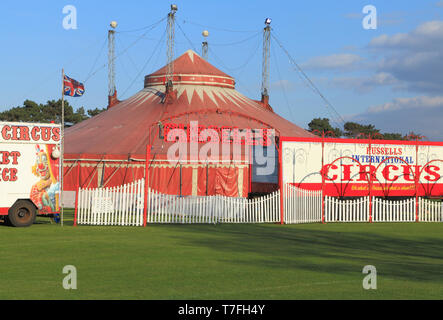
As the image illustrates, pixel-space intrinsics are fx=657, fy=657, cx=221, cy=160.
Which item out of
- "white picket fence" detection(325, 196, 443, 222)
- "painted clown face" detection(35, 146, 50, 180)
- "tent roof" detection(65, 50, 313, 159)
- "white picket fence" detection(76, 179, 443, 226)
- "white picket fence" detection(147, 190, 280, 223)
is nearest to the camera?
"painted clown face" detection(35, 146, 50, 180)

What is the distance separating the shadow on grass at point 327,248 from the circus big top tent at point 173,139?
23.9ft

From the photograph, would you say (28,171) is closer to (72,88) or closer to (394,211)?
(72,88)

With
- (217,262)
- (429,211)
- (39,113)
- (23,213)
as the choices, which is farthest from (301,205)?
(39,113)

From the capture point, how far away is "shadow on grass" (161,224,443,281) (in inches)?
492

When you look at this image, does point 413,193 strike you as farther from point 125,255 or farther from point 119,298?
point 119,298

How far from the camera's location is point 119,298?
898 centimetres

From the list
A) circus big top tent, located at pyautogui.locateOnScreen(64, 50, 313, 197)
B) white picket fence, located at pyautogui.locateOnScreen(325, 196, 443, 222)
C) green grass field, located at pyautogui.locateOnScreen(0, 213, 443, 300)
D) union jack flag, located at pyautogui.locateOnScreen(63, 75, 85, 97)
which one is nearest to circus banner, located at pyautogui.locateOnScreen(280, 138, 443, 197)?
white picket fence, located at pyautogui.locateOnScreen(325, 196, 443, 222)

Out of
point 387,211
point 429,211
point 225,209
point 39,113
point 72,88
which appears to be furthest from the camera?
point 39,113

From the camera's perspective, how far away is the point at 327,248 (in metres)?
15.9

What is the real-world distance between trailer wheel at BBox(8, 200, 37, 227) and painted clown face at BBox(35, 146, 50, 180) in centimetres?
99

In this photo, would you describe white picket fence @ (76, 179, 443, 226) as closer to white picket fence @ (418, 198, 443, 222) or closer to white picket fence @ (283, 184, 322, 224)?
white picket fence @ (283, 184, 322, 224)

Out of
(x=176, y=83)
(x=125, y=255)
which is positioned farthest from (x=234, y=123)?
(x=125, y=255)

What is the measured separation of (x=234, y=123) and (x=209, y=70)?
824cm

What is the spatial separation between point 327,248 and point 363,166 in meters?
12.8
